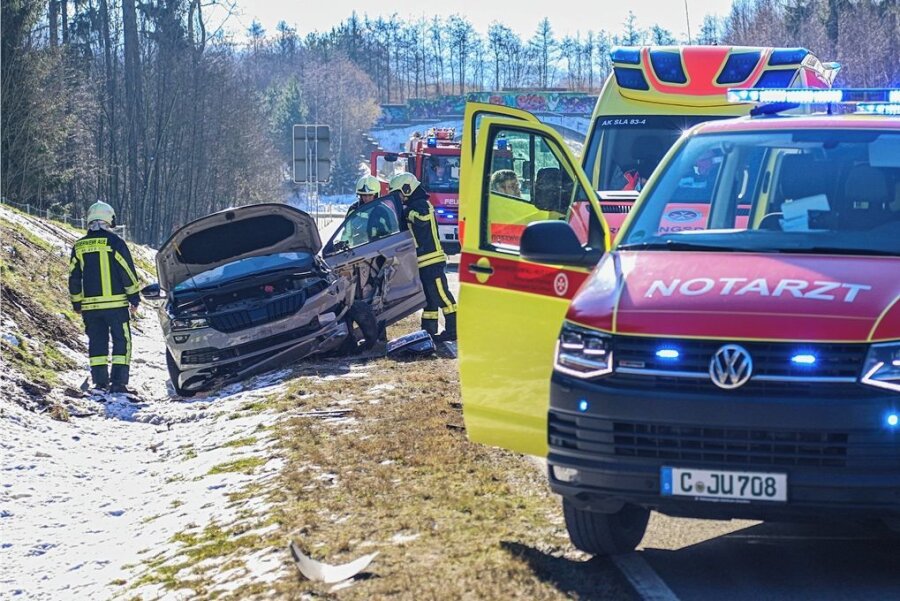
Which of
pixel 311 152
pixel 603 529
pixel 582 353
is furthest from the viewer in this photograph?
pixel 311 152

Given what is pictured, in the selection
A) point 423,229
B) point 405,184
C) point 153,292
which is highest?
point 405,184

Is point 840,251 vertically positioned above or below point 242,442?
above

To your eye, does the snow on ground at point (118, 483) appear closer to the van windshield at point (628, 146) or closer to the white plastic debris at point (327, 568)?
the white plastic debris at point (327, 568)

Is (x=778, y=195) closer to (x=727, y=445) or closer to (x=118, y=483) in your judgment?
(x=727, y=445)

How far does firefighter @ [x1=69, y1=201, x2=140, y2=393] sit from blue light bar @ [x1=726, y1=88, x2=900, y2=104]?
766 cm

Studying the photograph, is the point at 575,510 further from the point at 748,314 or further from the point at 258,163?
the point at 258,163

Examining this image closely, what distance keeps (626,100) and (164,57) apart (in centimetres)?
4206

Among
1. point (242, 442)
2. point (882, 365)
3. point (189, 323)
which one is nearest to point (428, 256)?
point (189, 323)

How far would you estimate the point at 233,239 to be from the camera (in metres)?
13.6

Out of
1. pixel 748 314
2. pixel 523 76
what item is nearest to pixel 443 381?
pixel 748 314

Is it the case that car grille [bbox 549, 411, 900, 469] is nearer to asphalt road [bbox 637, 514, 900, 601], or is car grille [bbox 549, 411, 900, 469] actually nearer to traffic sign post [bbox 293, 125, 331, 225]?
asphalt road [bbox 637, 514, 900, 601]

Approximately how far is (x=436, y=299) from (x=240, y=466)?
568 cm

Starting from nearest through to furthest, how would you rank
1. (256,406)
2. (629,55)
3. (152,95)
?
(256,406)
(629,55)
(152,95)

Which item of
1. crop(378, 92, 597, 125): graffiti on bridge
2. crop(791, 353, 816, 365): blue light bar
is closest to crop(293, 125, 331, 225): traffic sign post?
crop(791, 353, 816, 365): blue light bar
